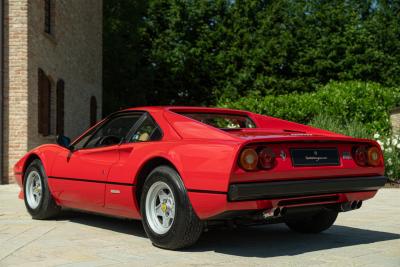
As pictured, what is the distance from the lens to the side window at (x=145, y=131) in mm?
6112

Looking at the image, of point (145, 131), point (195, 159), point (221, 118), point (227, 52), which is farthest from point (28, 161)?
point (227, 52)

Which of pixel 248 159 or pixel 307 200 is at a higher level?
pixel 248 159

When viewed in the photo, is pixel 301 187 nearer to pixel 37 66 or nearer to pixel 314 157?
pixel 314 157

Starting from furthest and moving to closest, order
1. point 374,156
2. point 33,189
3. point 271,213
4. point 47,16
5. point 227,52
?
point 227,52 → point 47,16 → point 33,189 → point 374,156 → point 271,213

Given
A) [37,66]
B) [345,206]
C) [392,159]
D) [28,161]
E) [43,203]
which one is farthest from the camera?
[37,66]

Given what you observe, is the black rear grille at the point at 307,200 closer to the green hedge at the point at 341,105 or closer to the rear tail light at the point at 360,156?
the rear tail light at the point at 360,156

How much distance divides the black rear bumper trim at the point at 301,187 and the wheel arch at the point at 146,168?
0.86 meters

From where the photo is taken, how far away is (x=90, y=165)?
22.0ft

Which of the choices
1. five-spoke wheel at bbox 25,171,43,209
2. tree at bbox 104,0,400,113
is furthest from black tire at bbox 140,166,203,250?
tree at bbox 104,0,400,113

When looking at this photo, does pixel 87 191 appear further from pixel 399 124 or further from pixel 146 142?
pixel 399 124

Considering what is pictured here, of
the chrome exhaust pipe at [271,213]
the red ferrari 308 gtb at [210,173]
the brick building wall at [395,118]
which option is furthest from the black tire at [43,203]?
the brick building wall at [395,118]

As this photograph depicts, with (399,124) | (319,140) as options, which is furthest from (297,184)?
(399,124)

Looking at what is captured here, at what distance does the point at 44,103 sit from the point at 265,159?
37.7 feet

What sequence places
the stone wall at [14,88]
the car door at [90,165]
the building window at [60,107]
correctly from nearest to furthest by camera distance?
1. the car door at [90,165]
2. the stone wall at [14,88]
3. the building window at [60,107]
